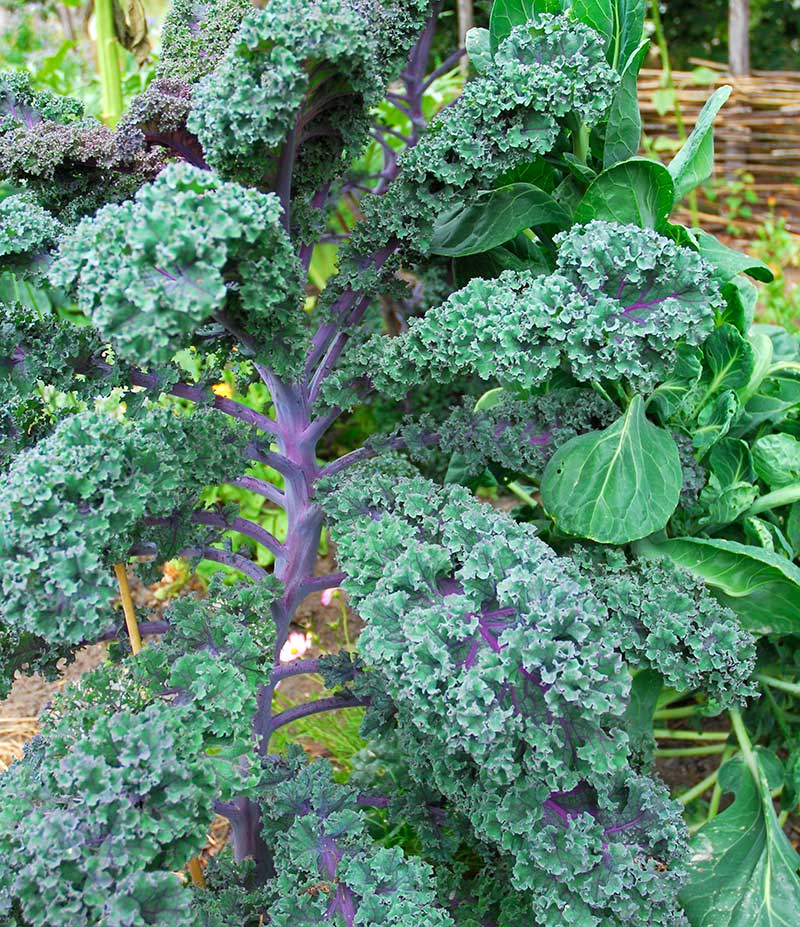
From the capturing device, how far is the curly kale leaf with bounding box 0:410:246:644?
3.80 ft

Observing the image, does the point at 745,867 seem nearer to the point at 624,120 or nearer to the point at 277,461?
the point at 277,461

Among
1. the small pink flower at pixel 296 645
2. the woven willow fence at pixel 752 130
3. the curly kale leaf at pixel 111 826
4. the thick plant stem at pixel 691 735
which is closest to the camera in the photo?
the curly kale leaf at pixel 111 826

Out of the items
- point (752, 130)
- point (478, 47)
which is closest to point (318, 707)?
point (478, 47)

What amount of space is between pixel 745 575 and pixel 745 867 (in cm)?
58

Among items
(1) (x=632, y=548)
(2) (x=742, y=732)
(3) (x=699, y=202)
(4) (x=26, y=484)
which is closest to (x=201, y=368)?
(4) (x=26, y=484)

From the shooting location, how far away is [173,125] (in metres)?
1.44

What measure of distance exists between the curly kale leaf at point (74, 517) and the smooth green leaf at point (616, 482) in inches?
27.6

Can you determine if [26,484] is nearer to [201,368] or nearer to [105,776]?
[105,776]

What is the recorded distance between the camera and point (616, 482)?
1616mm

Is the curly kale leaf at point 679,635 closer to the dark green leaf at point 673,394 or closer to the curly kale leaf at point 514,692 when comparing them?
the curly kale leaf at point 514,692

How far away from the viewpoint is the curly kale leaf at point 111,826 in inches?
42.4

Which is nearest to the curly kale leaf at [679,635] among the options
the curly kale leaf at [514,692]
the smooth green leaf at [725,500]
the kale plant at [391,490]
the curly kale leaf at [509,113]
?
the kale plant at [391,490]

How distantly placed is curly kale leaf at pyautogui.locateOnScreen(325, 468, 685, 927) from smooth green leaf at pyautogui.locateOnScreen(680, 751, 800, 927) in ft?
1.17

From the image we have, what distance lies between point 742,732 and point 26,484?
1.50 m
